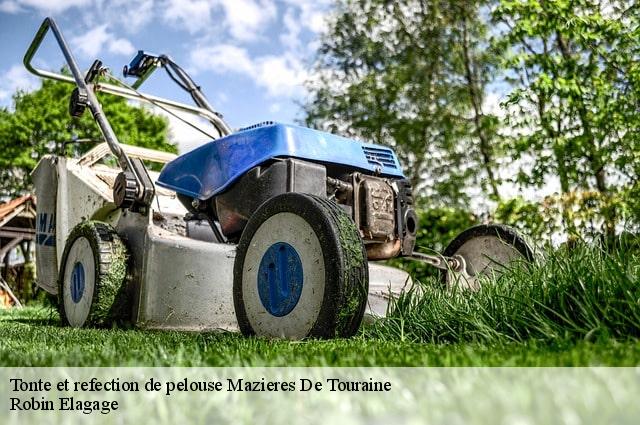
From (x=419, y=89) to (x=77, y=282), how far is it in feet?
37.4

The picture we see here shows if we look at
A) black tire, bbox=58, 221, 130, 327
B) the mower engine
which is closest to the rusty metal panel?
the mower engine

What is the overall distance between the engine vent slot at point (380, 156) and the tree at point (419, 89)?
29.8 feet

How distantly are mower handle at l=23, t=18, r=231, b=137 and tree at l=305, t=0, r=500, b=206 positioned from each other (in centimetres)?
845

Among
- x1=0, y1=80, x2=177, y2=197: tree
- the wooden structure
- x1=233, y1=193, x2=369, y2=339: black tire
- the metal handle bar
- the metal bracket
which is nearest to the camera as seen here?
x1=233, y1=193, x2=369, y2=339: black tire

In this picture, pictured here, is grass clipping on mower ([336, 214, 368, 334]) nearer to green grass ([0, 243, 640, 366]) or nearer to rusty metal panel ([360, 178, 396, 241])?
green grass ([0, 243, 640, 366])

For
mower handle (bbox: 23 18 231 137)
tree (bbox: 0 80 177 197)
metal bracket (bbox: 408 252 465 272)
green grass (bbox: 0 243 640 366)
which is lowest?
green grass (bbox: 0 243 640 366)

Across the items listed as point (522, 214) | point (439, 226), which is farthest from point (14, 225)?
point (522, 214)

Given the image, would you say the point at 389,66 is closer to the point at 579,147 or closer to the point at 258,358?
the point at 579,147

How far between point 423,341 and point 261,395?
1508mm

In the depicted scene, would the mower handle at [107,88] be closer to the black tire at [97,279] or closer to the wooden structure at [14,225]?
the black tire at [97,279]

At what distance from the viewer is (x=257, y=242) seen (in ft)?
9.37

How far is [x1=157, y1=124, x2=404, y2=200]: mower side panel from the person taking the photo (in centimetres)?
340

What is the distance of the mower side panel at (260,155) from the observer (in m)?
3.40

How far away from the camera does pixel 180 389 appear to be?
1420 millimetres
